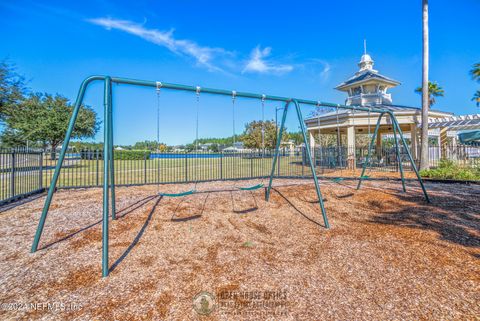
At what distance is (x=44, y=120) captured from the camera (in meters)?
20.6

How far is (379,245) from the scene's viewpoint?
3.72 m

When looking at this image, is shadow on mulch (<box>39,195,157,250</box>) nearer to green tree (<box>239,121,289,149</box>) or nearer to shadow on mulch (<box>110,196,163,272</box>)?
shadow on mulch (<box>110,196,163,272</box>)

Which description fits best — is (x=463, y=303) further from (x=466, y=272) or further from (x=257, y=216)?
(x=257, y=216)

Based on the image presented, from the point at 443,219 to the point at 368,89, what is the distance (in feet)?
53.7

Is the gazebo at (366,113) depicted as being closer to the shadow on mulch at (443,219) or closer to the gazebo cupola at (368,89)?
the gazebo cupola at (368,89)

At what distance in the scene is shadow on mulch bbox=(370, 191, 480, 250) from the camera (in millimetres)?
3975

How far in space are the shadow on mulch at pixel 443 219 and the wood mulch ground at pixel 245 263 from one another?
0.09 feet

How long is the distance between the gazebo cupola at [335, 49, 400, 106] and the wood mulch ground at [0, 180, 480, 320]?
14.4 metres

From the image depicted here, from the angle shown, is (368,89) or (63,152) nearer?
(63,152)

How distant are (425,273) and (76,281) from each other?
4.12 metres

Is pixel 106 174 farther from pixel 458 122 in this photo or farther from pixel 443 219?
pixel 458 122

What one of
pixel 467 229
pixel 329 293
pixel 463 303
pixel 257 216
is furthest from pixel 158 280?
pixel 467 229

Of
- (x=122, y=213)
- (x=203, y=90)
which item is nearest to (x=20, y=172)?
(x=122, y=213)

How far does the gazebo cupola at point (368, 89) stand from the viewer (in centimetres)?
1808
